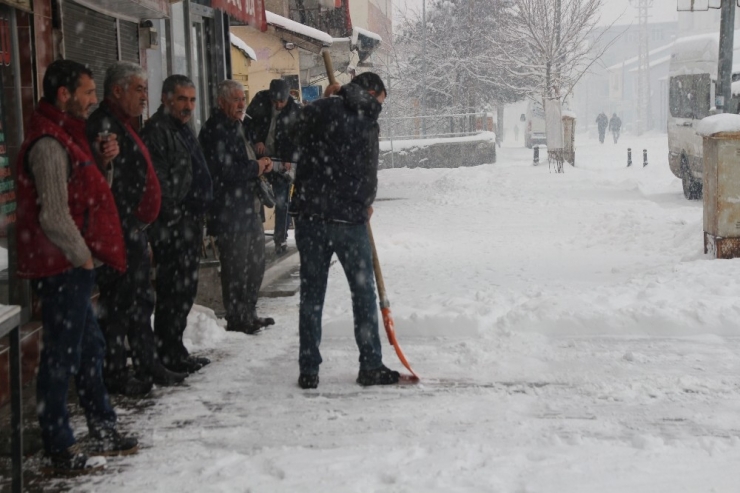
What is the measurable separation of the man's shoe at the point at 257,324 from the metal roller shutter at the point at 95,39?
7.10ft

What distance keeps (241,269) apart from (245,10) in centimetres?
455

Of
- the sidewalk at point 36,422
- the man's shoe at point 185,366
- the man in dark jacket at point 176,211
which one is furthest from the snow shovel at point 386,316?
the sidewalk at point 36,422

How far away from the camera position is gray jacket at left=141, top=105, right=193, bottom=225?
5711 mm

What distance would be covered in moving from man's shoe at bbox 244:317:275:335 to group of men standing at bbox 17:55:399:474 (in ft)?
1.27

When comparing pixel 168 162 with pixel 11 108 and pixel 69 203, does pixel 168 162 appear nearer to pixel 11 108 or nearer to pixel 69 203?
pixel 11 108

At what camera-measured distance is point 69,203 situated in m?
4.15

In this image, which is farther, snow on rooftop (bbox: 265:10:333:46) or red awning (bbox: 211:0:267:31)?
snow on rooftop (bbox: 265:10:333:46)

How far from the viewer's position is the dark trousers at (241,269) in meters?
7.04

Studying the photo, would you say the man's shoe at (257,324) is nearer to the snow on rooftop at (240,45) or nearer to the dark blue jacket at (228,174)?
the dark blue jacket at (228,174)

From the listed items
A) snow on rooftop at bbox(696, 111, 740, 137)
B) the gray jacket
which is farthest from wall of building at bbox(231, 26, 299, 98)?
the gray jacket

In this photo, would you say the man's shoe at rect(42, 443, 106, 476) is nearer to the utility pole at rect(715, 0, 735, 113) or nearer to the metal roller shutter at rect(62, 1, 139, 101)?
the metal roller shutter at rect(62, 1, 139, 101)

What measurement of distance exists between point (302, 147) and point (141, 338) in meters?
1.51

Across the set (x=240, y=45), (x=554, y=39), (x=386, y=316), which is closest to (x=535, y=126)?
(x=554, y=39)

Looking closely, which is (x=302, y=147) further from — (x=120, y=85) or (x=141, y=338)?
(x=141, y=338)
